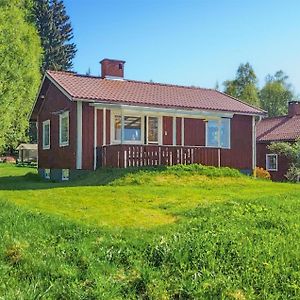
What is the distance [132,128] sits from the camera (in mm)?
19375

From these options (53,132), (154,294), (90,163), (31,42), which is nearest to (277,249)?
(154,294)

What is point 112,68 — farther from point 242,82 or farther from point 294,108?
point 242,82

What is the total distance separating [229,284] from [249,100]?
52.3 m

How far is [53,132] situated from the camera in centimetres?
2145

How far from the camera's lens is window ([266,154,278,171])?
3023 cm

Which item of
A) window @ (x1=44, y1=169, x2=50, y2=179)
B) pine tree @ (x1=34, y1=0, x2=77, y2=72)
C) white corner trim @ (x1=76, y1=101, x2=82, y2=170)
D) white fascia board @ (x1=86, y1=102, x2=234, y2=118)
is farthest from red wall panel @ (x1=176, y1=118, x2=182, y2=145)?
pine tree @ (x1=34, y1=0, x2=77, y2=72)

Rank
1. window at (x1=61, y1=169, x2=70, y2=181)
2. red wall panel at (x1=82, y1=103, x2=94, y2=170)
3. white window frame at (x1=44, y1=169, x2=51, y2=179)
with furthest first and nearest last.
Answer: white window frame at (x1=44, y1=169, x2=51, y2=179)
window at (x1=61, y1=169, x2=70, y2=181)
red wall panel at (x1=82, y1=103, x2=94, y2=170)

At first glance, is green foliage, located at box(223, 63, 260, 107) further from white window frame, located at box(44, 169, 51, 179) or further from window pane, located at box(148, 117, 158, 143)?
window pane, located at box(148, 117, 158, 143)

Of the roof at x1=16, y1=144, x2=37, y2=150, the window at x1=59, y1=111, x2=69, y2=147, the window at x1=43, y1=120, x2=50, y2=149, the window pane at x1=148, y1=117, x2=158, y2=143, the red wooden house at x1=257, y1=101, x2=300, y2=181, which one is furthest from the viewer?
the roof at x1=16, y1=144, x2=37, y2=150

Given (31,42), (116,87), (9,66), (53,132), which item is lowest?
(53,132)

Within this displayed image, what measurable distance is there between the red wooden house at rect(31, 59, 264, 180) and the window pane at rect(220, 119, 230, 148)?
4 centimetres

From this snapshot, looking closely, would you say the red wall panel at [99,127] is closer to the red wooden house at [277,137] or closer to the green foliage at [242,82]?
the red wooden house at [277,137]

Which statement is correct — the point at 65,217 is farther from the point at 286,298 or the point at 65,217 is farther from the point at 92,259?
the point at 286,298

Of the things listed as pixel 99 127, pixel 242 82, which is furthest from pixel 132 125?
pixel 242 82
